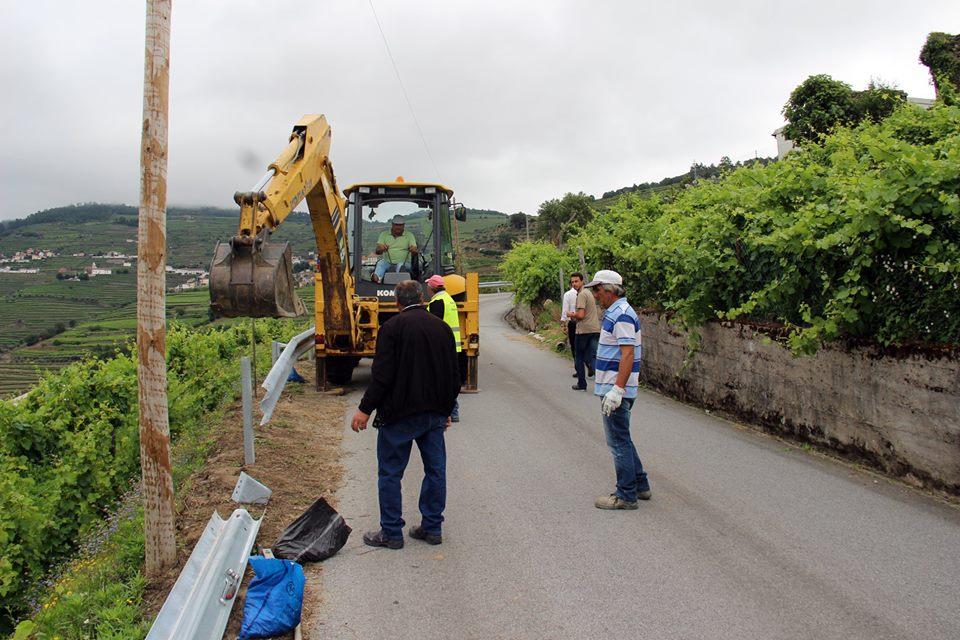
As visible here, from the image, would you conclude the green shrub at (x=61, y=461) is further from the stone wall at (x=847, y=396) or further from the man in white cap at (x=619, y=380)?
the stone wall at (x=847, y=396)

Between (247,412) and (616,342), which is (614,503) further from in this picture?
(247,412)

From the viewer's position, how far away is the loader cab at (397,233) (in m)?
12.7

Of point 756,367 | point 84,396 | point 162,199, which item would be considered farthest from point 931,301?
point 84,396

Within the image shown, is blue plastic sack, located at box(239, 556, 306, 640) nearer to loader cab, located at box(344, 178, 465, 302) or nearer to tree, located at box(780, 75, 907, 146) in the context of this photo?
loader cab, located at box(344, 178, 465, 302)

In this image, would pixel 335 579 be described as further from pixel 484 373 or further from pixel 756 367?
pixel 484 373

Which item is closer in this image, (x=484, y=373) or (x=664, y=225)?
(x=664, y=225)

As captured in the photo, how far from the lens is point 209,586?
3852mm

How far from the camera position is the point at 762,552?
16.6 feet

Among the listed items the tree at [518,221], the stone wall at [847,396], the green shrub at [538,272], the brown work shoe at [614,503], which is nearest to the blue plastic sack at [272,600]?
the brown work shoe at [614,503]

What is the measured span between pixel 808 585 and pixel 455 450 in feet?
14.6

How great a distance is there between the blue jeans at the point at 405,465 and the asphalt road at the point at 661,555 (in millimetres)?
210

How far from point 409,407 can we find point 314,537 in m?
1.13

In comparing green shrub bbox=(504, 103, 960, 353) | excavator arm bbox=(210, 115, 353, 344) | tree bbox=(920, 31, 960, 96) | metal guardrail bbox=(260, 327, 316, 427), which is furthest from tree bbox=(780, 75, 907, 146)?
metal guardrail bbox=(260, 327, 316, 427)

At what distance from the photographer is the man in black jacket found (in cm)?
535
